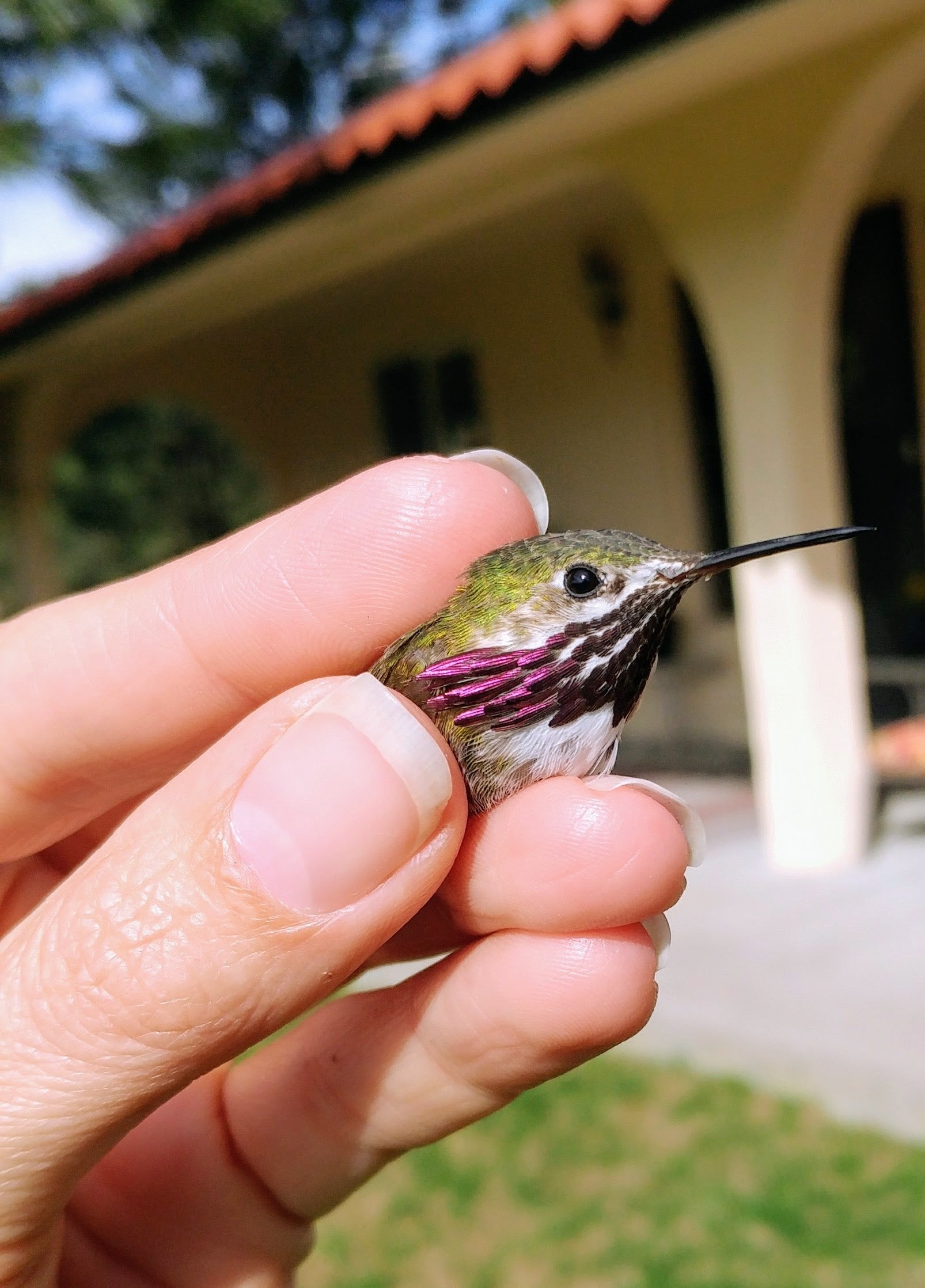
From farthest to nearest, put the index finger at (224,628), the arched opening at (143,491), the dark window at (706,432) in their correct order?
the arched opening at (143,491) → the dark window at (706,432) → the index finger at (224,628)

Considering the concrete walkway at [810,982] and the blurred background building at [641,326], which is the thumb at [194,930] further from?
the blurred background building at [641,326]

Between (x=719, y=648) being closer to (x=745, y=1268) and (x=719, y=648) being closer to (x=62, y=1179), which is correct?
(x=745, y=1268)

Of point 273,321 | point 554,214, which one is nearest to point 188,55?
point 273,321

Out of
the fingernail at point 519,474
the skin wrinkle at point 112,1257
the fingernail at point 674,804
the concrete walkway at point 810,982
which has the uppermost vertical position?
the fingernail at point 519,474

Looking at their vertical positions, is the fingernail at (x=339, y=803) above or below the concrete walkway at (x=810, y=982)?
above

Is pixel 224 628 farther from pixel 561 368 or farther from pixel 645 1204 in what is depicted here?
pixel 561 368

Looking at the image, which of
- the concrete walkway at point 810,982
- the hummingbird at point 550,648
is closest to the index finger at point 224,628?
the hummingbird at point 550,648
